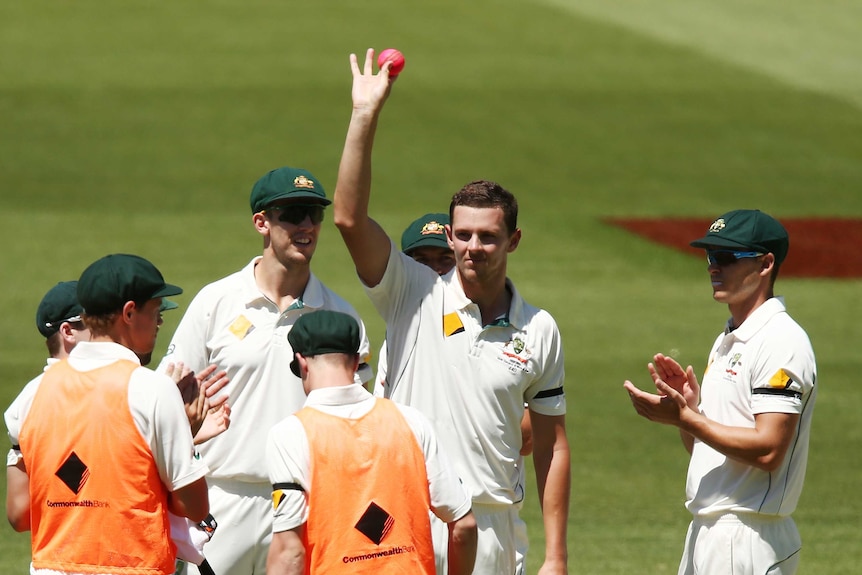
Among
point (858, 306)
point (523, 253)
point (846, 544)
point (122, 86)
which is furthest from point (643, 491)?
point (122, 86)

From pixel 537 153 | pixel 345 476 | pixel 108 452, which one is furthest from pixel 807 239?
pixel 108 452

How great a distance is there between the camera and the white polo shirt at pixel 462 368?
18.0 feet

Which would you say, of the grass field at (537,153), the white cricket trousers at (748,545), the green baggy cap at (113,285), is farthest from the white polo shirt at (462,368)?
the grass field at (537,153)

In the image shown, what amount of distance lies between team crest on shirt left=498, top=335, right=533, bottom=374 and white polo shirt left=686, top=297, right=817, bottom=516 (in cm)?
89

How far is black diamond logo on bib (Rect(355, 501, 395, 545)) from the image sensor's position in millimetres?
4473

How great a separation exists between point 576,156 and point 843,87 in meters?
10.4

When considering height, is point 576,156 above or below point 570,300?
above

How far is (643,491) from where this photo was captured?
11.3 meters

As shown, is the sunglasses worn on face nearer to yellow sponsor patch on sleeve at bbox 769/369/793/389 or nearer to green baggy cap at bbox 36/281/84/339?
green baggy cap at bbox 36/281/84/339

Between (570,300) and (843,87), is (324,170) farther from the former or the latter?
(843,87)

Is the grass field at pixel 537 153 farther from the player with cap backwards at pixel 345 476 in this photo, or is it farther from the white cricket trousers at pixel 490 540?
the player with cap backwards at pixel 345 476

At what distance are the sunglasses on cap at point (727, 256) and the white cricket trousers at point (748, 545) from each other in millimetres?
1135

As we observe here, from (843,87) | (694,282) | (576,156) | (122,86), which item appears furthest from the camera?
(843,87)

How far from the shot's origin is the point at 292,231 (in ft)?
20.3
